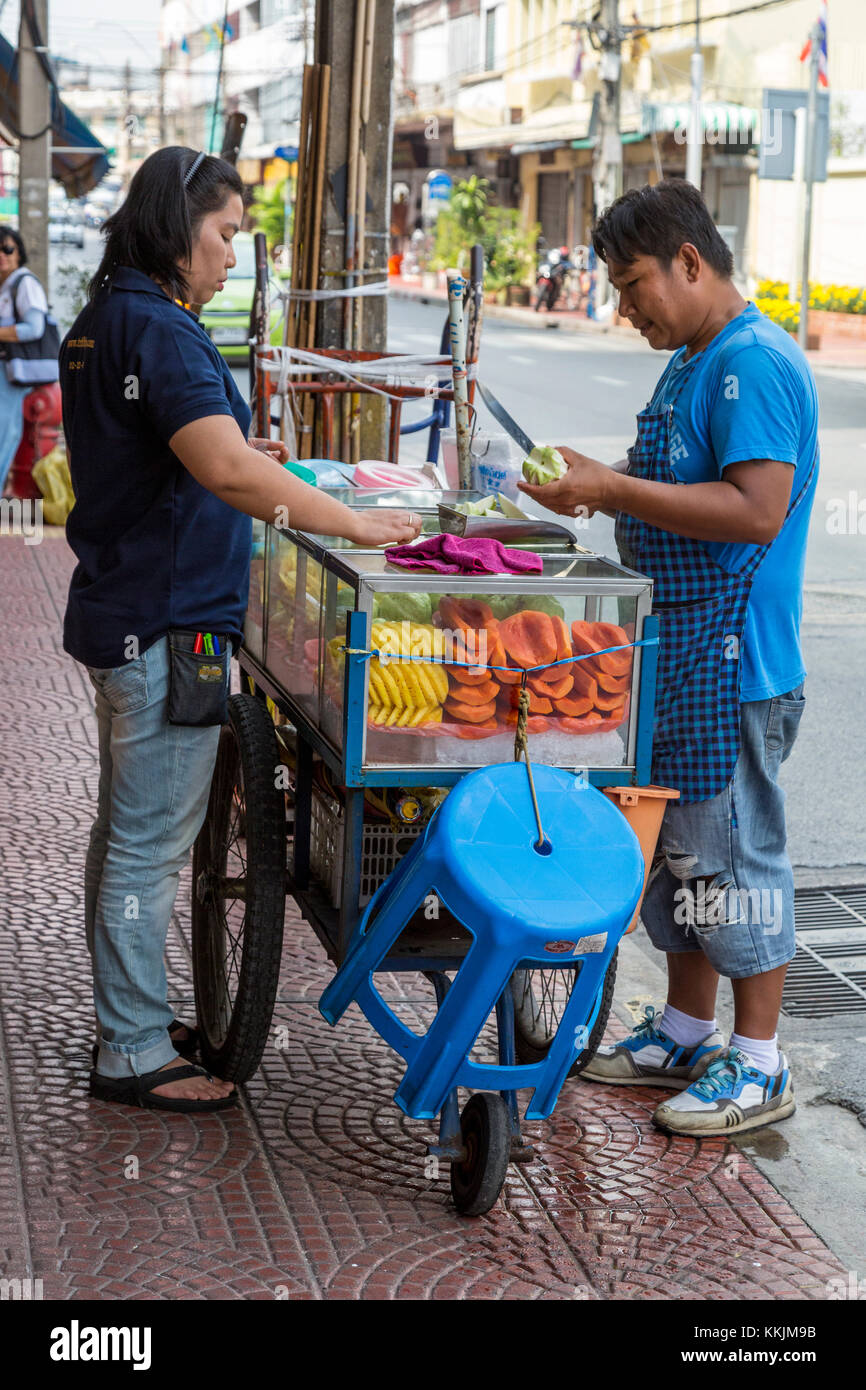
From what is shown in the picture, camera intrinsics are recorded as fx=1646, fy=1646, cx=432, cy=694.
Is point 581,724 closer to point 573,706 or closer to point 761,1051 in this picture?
point 573,706

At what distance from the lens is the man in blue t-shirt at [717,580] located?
126 inches

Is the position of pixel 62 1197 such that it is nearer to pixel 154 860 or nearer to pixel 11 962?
pixel 154 860

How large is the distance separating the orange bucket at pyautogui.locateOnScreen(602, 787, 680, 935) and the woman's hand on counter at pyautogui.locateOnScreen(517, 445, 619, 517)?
0.57m

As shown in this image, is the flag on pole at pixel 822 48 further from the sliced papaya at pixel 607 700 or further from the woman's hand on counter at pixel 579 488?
the sliced papaya at pixel 607 700

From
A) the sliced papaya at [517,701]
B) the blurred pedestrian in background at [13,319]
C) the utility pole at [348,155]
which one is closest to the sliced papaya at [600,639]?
the sliced papaya at [517,701]

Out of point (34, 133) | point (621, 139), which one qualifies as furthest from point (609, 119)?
point (34, 133)

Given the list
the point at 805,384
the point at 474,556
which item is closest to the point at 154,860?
the point at 474,556

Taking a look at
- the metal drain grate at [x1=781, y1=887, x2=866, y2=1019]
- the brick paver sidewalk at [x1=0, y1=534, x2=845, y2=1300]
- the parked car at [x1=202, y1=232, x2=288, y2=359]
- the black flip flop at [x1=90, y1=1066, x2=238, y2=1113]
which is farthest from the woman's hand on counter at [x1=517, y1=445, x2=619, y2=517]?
the parked car at [x1=202, y1=232, x2=288, y2=359]

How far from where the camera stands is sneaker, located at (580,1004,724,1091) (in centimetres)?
380

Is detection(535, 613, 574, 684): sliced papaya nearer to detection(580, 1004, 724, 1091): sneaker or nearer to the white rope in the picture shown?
detection(580, 1004, 724, 1091): sneaker

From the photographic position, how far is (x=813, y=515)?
11.4m

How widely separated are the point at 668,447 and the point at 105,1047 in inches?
69.0

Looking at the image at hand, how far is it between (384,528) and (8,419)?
312 inches

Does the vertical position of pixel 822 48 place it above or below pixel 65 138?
above
